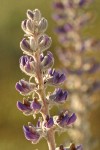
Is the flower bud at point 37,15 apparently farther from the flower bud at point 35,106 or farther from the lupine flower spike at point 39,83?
the flower bud at point 35,106

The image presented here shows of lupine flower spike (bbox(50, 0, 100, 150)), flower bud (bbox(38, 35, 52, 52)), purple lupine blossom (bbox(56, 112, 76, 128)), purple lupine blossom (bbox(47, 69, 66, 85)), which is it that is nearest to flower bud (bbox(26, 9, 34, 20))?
flower bud (bbox(38, 35, 52, 52))

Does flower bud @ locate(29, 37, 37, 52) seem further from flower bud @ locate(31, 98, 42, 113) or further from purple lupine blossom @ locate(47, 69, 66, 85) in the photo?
flower bud @ locate(31, 98, 42, 113)

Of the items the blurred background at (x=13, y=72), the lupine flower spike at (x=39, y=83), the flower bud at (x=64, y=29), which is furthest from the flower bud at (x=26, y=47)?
the blurred background at (x=13, y=72)

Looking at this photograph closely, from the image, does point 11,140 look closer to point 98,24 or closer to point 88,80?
point 88,80

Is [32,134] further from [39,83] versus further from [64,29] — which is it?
[64,29]

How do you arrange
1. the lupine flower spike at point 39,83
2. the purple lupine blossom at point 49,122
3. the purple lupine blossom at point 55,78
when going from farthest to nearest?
the purple lupine blossom at point 55,78 < the lupine flower spike at point 39,83 < the purple lupine blossom at point 49,122
